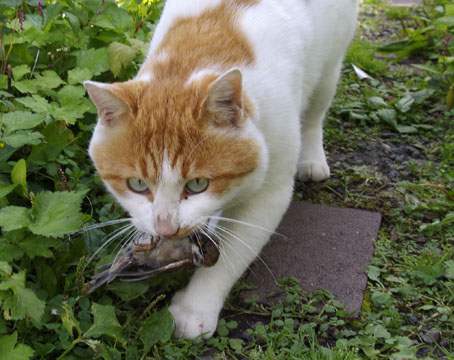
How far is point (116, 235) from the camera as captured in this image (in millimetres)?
2188

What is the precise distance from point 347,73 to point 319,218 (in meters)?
1.97

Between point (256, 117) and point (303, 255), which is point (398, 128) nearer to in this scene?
point (303, 255)

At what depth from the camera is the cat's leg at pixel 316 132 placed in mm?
3180

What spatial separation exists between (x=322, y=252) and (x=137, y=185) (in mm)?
970

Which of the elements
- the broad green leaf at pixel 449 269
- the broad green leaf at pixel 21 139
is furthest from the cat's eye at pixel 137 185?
the broad green leaf at pixel 449 269

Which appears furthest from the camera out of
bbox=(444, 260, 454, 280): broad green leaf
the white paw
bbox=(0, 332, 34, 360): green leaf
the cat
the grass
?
the white paw

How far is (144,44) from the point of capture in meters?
3.04

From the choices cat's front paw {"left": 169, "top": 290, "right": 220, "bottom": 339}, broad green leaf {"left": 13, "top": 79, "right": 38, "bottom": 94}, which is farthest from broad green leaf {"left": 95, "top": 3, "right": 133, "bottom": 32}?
cat's front paw {"left": 169, "top": 290, "right": 220, "bottom": 339}

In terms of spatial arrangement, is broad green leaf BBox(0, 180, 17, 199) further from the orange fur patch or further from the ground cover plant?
the orange fur patch

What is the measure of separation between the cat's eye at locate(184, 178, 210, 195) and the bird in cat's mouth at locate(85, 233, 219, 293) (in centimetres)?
18

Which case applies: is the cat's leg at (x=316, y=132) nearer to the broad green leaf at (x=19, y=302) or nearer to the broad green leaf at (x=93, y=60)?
the broad green leaf at (x=93, y=60)

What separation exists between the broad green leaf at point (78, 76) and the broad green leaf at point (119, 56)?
155mm

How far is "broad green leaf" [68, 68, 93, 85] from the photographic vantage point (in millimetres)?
2633

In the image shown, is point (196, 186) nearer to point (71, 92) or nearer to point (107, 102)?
point (107, 102)
